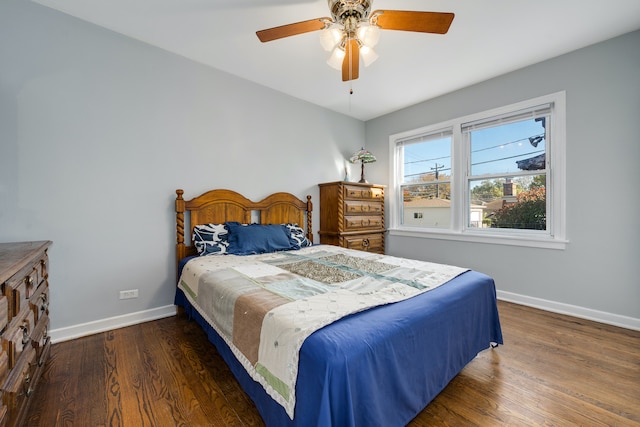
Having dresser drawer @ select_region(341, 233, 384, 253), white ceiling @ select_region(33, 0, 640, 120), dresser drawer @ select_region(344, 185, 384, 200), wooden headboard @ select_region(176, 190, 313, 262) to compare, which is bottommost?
dresser drawer @ select_region(341, 233, 384, 253)

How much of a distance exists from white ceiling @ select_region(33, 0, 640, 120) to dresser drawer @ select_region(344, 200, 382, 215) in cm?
154

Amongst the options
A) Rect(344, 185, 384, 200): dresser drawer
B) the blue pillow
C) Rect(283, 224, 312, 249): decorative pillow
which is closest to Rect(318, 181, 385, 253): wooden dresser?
Rect(344, 185, 384, 200): dresser drawer

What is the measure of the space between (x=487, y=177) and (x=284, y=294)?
3.08 metres

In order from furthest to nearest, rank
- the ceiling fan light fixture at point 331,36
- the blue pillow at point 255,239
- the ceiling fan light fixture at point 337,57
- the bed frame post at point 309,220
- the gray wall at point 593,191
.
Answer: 1. the bed frame post at point 309,220
2. the blue pillow at point 255,239
3. the gray wall at point 593,191
4. the ceiling fan light fixture at point 337,57
5. the ceiling fan light fixture at point 331,36

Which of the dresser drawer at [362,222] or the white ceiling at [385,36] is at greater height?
the white ceiling at [385,36]

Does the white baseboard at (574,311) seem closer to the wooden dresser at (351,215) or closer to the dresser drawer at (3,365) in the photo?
the wooden dresser at (351,215)

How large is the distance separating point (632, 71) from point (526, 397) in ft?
9.68

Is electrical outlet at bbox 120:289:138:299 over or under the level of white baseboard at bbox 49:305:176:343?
over

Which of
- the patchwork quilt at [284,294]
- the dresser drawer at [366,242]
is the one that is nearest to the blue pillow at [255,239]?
the patchwork quilt at [284,294]

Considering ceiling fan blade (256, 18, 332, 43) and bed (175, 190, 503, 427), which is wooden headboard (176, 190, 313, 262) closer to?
bed (175, 190, 503, 427)

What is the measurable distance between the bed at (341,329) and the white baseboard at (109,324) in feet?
1.16

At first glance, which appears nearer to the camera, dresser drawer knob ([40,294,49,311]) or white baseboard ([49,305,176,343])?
dresser drawer knob ([40,294,49,311])

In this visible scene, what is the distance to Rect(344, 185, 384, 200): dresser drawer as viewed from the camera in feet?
12.2

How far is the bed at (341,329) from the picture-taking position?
99 cm
